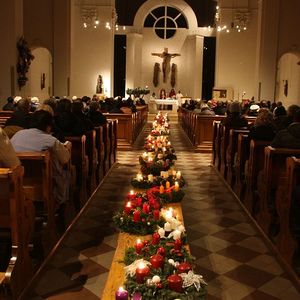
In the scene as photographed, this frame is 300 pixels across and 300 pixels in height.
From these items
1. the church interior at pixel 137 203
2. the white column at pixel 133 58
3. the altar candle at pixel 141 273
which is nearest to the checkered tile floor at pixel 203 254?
the church interior at pixel 137 203

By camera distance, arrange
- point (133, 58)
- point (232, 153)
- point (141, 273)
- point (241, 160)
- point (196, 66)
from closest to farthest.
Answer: point (141, 273) < point (241, 160) < point (232, 153) < point (196, 66) < point (133, 58)

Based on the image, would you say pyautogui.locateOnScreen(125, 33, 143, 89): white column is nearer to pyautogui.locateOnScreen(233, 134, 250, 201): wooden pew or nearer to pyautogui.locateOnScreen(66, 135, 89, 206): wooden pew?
pyautogui.locateOnScreen(233, 134, 250, 201): wooden pew

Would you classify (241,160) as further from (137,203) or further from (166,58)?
(166,58)

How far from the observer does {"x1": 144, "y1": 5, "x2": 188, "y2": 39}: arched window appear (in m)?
28.0

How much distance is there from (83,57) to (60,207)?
69.2ft

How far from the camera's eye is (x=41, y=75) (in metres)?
23.9

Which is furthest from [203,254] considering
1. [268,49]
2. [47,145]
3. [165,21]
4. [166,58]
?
[165,21]

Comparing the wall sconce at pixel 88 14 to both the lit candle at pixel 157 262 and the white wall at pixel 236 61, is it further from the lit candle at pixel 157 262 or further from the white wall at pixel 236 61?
the lit candle at pixel 157 262

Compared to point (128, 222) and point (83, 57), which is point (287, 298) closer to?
point (128, 222)

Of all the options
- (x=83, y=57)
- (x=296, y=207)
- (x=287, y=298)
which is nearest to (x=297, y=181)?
(x=296, y=207)

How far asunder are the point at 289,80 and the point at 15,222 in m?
20.5

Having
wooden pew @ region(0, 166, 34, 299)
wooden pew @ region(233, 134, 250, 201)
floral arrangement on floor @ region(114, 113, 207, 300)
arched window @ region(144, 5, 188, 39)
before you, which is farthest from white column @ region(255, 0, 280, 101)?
wooden pew @ region(0, 166, 34, 299)

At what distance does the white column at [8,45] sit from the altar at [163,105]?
1217 cm

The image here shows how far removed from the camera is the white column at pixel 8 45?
45.4 feet
